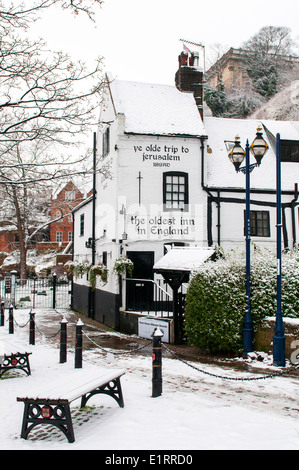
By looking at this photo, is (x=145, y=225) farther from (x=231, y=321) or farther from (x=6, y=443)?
(x=6, y=443)

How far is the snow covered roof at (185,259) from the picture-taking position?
39.8ft

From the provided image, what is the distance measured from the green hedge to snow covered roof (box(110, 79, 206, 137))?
9011 mm

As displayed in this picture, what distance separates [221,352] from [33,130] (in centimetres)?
731

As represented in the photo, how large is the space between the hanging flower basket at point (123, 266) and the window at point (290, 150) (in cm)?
998

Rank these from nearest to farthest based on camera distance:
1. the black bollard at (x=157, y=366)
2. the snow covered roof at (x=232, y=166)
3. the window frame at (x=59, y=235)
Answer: the black bollard at (x=157, y=366), the snow covered roof at (x=232, y=166), the window frame at (x=59, y=235)

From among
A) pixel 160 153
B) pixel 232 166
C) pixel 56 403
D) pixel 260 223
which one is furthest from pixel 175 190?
pixel 56 403

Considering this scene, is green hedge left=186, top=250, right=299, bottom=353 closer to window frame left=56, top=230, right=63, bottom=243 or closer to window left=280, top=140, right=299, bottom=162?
window left=280, top=140, right=299, bottom=162

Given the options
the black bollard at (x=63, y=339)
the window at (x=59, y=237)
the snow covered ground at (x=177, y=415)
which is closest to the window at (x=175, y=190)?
the black bollard at (x=63, y=339)

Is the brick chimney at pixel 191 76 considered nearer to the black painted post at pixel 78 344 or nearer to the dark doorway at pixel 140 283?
the dark doorway at pixel 140 283

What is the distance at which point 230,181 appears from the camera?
18875 mm

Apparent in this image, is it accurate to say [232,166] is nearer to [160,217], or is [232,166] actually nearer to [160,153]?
[160,153]

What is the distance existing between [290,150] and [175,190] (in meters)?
7.02

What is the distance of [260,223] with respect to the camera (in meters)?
19.2

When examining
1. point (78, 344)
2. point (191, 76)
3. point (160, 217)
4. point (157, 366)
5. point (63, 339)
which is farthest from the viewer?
point (191, 76)
